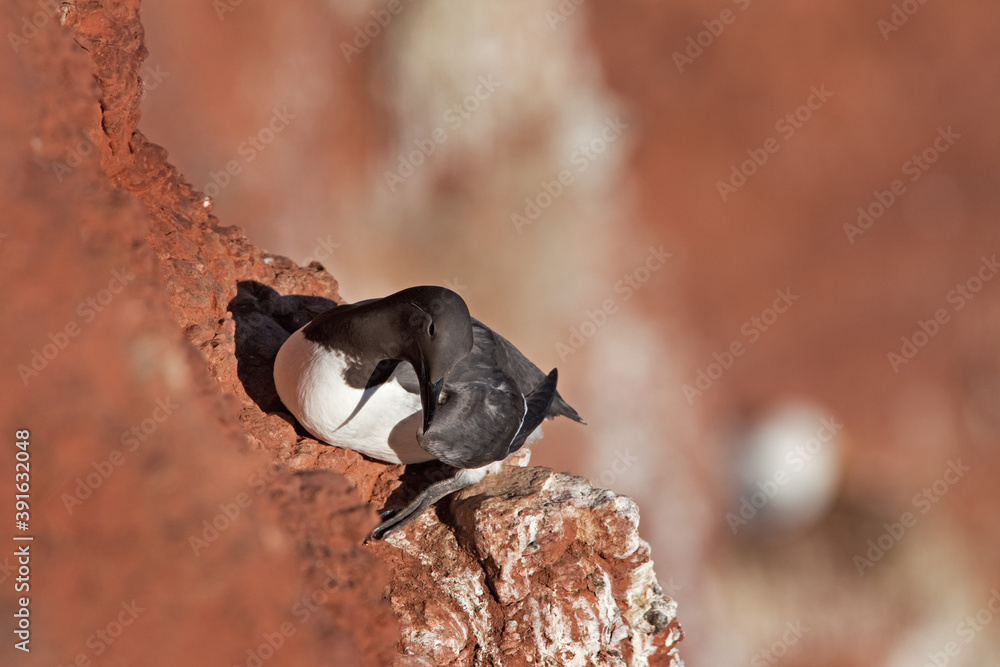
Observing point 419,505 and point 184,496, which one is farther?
point 419,505

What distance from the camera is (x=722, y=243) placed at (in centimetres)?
1199

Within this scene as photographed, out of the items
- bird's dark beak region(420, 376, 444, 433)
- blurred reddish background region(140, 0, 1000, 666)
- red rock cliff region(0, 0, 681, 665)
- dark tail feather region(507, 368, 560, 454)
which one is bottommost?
red rock cliff region(0, 0, 681, 665)

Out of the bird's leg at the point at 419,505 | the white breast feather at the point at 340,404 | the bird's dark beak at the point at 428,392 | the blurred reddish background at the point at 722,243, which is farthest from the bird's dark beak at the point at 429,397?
the blurred reddish background at the point at 722,243

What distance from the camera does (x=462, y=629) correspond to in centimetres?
348

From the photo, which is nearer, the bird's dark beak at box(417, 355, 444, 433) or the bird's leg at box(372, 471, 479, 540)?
the bird's dark beak at box(417, 355, 444, 433)

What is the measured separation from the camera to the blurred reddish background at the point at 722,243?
10.9 m

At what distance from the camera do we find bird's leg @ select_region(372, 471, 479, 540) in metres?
3.77

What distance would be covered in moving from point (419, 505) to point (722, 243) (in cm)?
916

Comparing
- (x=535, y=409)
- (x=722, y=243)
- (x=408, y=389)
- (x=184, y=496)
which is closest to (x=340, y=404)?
(x=408, y=389)

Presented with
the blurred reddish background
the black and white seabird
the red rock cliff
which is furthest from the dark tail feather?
the blurred reddish background

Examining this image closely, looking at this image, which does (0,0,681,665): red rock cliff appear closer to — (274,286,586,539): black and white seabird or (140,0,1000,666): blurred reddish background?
(274,286,586,539): black and white seabird

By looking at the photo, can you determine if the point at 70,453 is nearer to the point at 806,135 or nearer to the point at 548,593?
the point at 548,593

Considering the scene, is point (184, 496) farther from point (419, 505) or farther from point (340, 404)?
point (419, 505)

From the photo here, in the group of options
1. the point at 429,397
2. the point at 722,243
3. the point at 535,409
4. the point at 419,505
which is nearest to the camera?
the point at 429,397
